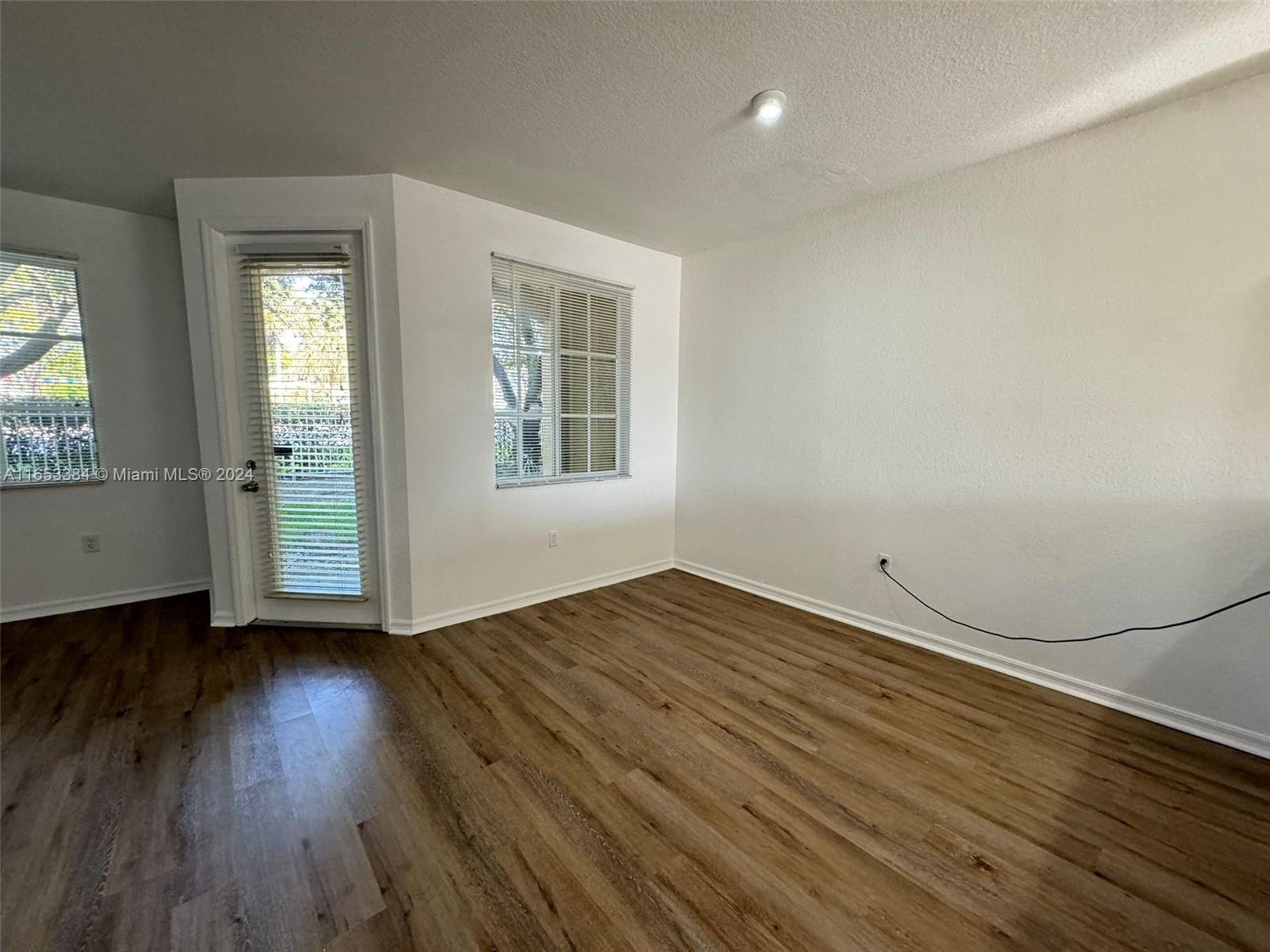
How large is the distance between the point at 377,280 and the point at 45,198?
7.31 ft

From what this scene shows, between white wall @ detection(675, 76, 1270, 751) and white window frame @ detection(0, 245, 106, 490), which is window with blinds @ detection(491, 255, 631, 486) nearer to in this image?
white wall @ detection(675, 76, 1270, 751)

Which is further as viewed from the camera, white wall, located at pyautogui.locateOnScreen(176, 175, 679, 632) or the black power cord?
white wall, located at pyautogui.locateOnScreen(176, 175, 679, 632)

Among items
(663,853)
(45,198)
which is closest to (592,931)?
(663,853)

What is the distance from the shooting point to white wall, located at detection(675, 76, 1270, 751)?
6.16ft

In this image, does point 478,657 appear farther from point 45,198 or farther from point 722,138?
point 45,198

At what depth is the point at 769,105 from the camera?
1.88m

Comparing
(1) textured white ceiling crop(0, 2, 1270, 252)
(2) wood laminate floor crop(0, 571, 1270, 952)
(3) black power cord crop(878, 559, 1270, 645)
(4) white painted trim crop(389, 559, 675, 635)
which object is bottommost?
(2) wood laminate floor crop(0, 571, 1270, 952)

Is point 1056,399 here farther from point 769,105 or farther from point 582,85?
point 582,85

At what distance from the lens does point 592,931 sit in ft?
3.89

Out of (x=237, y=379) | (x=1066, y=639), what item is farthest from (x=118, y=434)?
Result: (x=1066, y=639)

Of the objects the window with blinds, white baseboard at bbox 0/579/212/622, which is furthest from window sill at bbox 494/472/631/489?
white baseboard at bbox 0/579/212/622

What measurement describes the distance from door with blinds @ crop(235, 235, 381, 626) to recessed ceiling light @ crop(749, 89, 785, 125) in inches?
86.1

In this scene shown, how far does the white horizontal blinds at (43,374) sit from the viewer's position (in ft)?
9.23

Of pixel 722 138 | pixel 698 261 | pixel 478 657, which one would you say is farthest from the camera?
pixel 698 261
